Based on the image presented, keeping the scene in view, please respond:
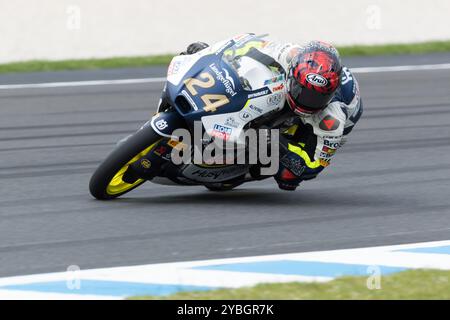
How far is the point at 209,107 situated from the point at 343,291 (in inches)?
81.0

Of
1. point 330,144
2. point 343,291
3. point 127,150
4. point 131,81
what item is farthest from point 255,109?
point 131,81

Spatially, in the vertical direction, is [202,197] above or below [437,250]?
above

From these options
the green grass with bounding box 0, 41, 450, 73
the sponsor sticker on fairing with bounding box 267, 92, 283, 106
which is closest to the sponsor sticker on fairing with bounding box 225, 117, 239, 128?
the sponsor sticker on fairing with bounding box 267, 92, 283, 106

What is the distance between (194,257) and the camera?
6.37m

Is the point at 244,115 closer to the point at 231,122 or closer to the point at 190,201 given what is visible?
the point at 231,122

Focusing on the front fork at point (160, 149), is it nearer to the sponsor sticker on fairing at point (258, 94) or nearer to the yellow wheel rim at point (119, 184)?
the yellow wheel rim at point (119, 184)

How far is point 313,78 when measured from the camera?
7051 millimetres

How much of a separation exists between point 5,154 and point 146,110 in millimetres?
2418

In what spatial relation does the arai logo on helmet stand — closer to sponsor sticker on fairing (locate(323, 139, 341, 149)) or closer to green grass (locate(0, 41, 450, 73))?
sponsor sticker on fairing (locate(323, 139, 341, 149))

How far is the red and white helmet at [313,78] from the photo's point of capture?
7062mm

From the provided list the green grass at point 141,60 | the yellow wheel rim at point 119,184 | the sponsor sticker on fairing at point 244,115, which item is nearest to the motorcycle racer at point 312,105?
the sponsor sticker on fairing at point 244,115

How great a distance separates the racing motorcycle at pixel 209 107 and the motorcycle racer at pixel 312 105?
4.4 inches
